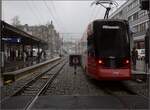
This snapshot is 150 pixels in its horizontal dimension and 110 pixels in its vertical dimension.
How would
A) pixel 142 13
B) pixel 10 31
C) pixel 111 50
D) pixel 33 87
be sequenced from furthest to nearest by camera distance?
pixel 142 13 → pixel 10 31 → pixel 33 87 → pixel 111 50

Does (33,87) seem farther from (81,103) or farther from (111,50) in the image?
(81,103)

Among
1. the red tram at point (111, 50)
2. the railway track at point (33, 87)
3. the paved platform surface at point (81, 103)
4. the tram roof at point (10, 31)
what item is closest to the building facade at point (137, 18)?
the tram roof at point (10, 31)

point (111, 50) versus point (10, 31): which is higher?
point (10, 31)

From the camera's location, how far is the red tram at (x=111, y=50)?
18.1 metres

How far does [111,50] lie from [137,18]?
74.9 metres

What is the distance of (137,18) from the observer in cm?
9175

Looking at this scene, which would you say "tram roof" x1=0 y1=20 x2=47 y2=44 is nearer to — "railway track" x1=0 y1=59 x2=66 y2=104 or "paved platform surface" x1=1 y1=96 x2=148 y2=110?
"railway track" x1=0 y1=59 x2=66 y2=104

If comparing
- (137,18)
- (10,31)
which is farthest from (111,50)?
(137,18)

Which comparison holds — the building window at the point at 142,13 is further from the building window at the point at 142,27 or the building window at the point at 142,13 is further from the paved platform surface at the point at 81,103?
the paved platform surface at the point at 81,103

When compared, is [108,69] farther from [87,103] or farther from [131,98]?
[87,103]

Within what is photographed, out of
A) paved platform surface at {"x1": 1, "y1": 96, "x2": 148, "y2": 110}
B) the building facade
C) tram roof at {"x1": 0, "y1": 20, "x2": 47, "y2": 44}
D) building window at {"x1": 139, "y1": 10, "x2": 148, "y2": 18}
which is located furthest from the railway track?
building window at {"x1": 139, "y1": 10, "x2": 148, "y2": 18}

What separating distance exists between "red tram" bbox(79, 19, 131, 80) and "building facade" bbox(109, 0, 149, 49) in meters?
61.8

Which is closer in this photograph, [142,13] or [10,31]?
[10,31]

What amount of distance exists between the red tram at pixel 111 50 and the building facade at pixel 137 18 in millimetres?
61760
